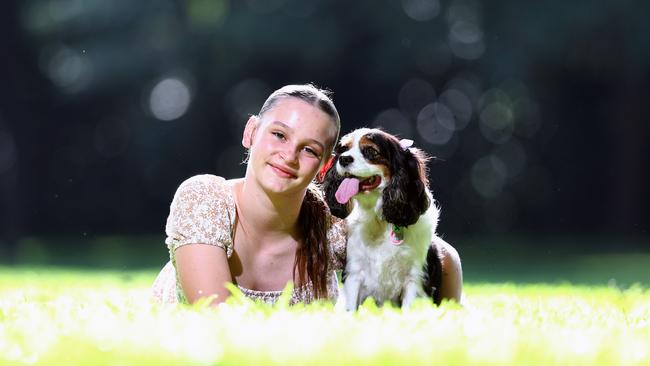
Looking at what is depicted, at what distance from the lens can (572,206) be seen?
22.5m

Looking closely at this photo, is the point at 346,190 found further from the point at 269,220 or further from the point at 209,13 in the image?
the point at 209,13

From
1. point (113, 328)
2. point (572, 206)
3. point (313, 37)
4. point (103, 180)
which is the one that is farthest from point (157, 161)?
point (113, 328)

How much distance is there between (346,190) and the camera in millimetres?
5043

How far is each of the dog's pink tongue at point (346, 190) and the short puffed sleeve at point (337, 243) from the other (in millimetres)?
258

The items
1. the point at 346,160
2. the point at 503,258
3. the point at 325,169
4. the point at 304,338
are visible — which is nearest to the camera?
the point at 304,338

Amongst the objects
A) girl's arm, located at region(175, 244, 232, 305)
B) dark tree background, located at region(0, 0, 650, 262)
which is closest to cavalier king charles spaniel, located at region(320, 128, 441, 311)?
girl's arm, located at region(175, 244, 232, 305)

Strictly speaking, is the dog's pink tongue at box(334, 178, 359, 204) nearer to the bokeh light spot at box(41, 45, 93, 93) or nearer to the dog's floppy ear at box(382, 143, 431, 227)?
the dog's floppy ear at box(382, 143, 431, 227)

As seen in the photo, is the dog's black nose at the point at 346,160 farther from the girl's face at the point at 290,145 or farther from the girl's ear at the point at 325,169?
the girl's face at the point at 290,145

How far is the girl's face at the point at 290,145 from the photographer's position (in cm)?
446

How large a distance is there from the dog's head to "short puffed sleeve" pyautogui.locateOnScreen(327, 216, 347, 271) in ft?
0.64

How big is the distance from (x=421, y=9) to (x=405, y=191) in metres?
15.7

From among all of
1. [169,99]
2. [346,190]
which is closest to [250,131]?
[346,190]

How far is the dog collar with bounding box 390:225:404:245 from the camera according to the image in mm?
5051

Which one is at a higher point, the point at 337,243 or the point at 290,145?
the point at 290,145
